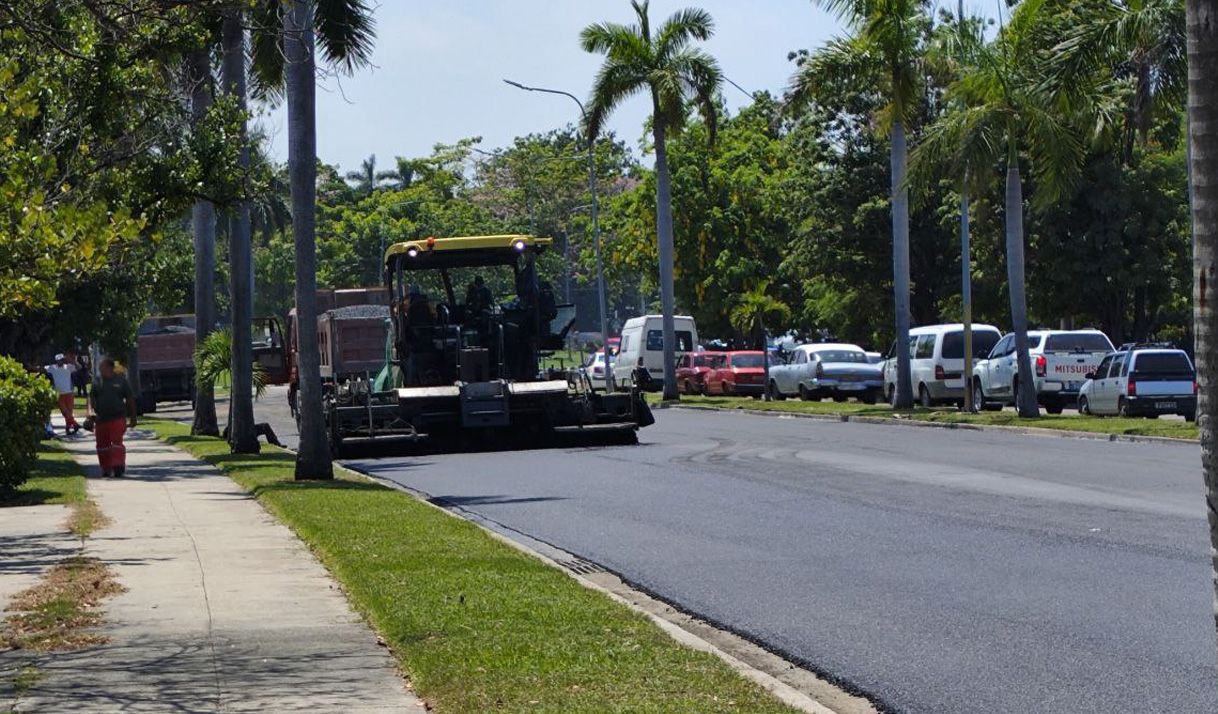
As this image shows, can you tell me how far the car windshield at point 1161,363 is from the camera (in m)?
33.7

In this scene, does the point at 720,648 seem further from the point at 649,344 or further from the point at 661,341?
the point at 661,341

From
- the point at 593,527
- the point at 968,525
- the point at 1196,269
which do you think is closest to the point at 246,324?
the point at 593,527

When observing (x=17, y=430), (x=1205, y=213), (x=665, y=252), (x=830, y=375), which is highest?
(x=665, y=252)

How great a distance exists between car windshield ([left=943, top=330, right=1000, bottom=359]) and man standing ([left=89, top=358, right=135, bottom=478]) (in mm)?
21478

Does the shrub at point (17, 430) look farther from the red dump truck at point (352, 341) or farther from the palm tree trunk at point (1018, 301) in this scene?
the palm tree trunk at point (1018, 301)

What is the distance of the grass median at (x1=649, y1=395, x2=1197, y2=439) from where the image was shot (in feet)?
95.3

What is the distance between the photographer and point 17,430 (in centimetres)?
2147

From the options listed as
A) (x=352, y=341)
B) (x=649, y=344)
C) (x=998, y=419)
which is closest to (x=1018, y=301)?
(x=998, y=419)

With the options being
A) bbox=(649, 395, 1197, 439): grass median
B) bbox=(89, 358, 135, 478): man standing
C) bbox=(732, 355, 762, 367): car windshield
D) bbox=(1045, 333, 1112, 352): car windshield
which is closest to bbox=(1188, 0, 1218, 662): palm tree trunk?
bbox=(89, 358, 135, 478): man standing

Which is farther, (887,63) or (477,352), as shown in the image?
(887,63)

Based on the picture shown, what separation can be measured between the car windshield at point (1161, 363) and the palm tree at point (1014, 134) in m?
2.20

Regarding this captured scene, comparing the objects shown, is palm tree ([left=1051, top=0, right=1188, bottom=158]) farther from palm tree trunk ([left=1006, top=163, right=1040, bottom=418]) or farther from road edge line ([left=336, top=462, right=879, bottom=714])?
road edge line ([left=336, top=462, right=879, bottom=714])

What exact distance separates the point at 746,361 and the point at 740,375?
63 cm

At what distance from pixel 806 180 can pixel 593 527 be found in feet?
148
